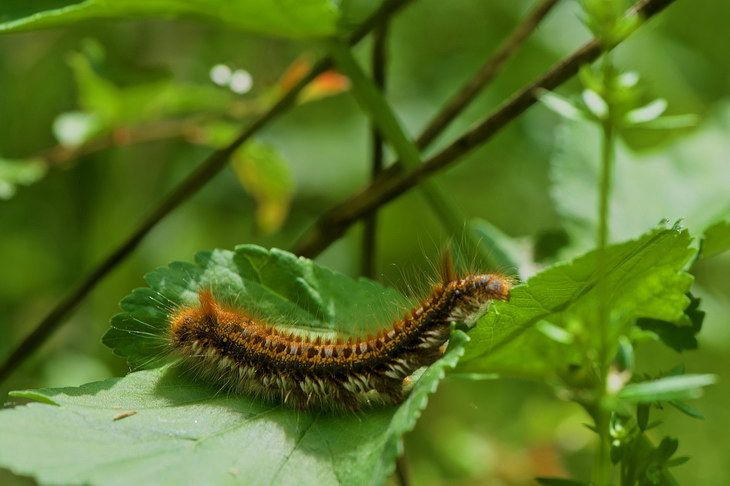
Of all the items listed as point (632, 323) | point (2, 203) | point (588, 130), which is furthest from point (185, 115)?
point (632, 323)

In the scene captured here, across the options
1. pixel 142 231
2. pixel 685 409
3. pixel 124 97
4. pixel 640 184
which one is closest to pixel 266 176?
pixel 124 97

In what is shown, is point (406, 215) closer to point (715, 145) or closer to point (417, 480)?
point (417, 480)

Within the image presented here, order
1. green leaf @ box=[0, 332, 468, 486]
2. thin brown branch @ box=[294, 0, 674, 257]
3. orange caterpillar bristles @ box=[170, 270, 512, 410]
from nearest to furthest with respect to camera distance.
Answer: green leaf @ box=[0, 332, 468, 486] < orange caterpillar bristles @ box=[170, 270, 512, 410] < thin brown branch @ box=[294, 0, 674, 257]

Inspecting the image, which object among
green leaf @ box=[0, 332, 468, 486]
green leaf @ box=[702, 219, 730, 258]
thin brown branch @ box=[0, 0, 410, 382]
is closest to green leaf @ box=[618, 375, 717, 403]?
green leaf @ box=[0, 332, 468, 486]

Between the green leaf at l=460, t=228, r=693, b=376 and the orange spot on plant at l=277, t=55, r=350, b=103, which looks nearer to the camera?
the green leaf at l=460, t=228, r=693, b=376

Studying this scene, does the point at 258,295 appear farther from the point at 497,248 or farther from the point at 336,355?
the point at 497,248

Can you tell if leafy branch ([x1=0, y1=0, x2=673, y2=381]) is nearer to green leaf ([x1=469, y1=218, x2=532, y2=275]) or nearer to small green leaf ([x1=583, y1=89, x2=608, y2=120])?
green leaf ([x1=469, y1=218, x2=532, y2=275])

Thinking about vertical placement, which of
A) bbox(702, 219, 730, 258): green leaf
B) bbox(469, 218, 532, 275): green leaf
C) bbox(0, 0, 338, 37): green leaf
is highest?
bbox(0, 0, 338, 37): green leaf

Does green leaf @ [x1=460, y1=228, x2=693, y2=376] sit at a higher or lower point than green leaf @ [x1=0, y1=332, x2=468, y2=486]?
lower
